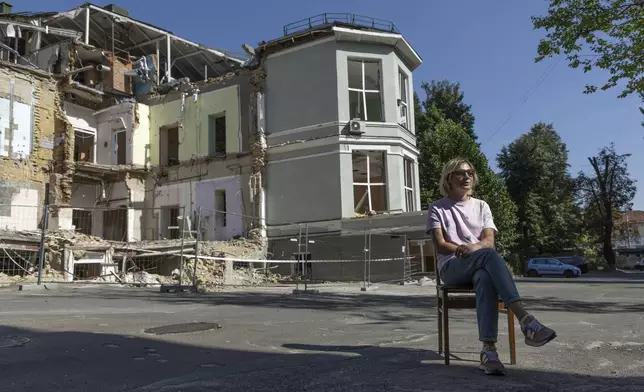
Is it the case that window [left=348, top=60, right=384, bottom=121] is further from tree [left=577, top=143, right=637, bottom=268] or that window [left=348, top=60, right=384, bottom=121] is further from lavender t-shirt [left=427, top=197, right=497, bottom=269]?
tree [left=577, top=143, right=637, bottom=268]

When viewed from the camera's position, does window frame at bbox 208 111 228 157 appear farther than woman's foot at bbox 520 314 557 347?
Yes

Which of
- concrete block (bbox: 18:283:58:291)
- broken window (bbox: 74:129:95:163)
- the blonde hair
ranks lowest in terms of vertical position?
concrete block (bbox: 18:283:58:291)

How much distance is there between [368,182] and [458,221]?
18.8 metres

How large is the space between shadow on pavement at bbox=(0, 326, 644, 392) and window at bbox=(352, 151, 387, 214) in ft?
59.9

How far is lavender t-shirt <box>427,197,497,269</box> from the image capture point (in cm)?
412

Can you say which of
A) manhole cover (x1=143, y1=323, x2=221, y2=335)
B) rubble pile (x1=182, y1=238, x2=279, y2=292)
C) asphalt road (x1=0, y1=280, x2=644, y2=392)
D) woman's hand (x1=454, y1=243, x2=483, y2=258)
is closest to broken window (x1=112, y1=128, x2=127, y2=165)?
rubble pile (x1=182, y1=238, x2=279, y2=292)

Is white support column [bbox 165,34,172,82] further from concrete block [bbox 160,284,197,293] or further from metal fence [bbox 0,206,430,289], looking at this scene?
concrete block [bbox 160,284,197,293]

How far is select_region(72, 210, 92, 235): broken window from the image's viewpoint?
25408 millimetres

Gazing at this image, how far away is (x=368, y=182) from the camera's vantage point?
904 inches

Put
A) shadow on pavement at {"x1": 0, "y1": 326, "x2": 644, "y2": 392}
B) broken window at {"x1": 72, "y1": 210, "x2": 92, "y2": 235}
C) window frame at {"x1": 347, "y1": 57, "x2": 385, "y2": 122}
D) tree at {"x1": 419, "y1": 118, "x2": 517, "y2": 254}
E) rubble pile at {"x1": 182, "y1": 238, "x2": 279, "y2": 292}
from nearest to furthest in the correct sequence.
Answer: shadow on pavement at {"x1": 0, "y1": 326, "x2": 644, "y2": 392}, rubble pile at {"x1": 182, "y1": 238, "x2": 279, "y2": 292}, window frame at {"x1": 347, "y1": 57, "x2": 385, "y2": 122}, broken window at {"x1": 72, "y1": 210, "x2": 92, "y2": 235}, tree at {"x1": 419, "y1": 118, "x2": 517, "y2": 254}

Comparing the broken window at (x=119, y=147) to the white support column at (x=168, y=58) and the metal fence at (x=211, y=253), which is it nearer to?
the metal fence at (x=211, y=253)

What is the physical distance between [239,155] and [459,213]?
21.3 m

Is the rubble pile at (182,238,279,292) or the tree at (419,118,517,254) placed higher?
the tree at (419,118,517,254)

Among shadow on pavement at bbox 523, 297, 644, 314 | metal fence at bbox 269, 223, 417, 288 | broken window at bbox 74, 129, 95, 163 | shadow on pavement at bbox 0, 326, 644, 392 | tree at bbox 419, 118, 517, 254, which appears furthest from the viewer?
tree at bbox 419, 118, 517, 254
